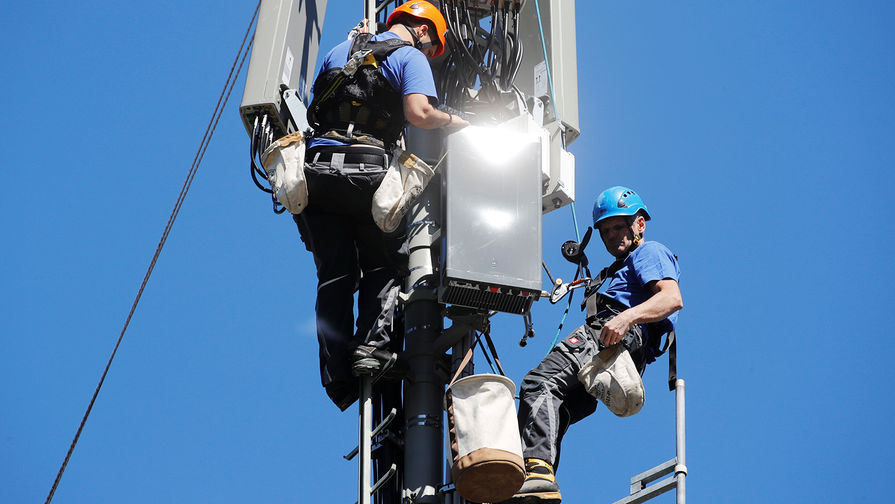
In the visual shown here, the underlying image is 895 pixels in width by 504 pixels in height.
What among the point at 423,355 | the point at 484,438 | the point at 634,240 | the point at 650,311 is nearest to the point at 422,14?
the point at 634,240

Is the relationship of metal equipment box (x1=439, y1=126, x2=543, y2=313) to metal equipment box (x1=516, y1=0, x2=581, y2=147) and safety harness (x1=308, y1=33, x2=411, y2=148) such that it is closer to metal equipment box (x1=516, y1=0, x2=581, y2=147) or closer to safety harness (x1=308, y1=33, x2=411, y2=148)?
safety harness (x1=308, y1=33, x2=411, y2=148)

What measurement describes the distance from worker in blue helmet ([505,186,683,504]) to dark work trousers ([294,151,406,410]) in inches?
38.9

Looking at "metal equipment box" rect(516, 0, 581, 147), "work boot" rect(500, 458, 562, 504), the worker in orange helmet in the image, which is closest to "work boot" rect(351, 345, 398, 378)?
the worker in orange helmet

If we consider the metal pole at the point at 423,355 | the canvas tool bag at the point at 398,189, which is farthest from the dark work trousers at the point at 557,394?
the canvas tool bag at the point at 398,189

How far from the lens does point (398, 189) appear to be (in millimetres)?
7480

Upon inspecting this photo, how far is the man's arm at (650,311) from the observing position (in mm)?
7188

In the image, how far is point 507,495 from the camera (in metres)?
6.64

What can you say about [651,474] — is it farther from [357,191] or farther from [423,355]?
[357,191]

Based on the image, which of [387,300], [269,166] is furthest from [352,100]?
[387,300]

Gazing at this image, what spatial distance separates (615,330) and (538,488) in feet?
3.34

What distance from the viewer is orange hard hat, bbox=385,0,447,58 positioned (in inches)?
332

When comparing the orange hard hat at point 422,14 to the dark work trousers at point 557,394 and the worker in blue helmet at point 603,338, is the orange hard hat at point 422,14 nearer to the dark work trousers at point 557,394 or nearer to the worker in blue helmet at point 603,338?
the worker in blue helmet at point 603,338

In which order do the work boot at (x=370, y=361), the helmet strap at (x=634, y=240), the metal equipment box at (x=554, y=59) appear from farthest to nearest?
the metal equipment box at (x=554, y=59)
the helmet strap at (x=634, y=240)
the work boot at (x=370, y=361)

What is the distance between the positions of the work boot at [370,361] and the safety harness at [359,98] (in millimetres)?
1268
